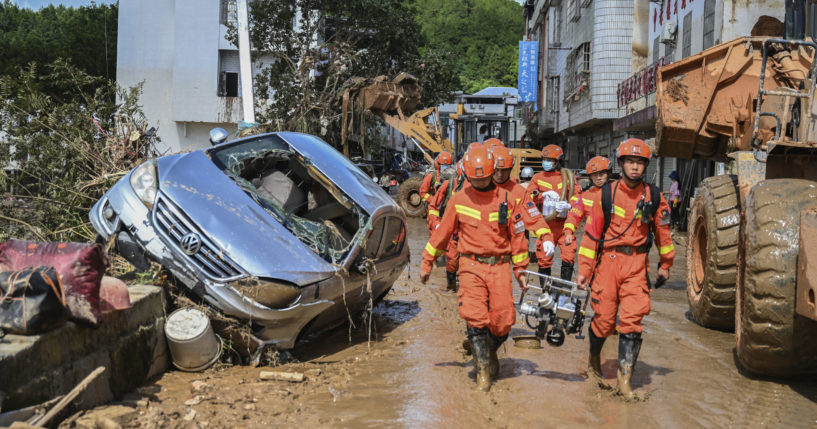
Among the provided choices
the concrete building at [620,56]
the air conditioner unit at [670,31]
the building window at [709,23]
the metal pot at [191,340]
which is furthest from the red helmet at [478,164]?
the air conditioner unit at [670,31]

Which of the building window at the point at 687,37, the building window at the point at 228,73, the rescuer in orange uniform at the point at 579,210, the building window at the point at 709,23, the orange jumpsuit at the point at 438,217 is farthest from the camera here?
the building window at the point at 228,73

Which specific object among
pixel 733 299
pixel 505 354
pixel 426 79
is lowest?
pixel 505 354

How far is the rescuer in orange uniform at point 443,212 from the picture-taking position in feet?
29.9

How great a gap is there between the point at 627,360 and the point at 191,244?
3.16 m

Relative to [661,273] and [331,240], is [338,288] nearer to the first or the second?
[331,240]

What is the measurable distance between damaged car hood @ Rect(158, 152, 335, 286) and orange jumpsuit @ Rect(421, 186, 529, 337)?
96 centimetres

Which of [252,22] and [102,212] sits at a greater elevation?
[252,22]

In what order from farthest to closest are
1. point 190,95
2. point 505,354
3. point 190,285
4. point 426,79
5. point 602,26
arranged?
1. point 190,95
2. point 426,79
3. point 602,26
4. point 505,354
5. point 190,285

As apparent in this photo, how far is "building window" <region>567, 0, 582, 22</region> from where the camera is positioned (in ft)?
97.3

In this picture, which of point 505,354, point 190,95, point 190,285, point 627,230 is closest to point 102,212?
point 190,285

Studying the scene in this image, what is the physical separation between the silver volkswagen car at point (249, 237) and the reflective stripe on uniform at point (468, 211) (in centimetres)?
100

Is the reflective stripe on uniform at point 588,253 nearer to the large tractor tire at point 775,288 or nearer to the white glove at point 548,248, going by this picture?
the white glove at point 548,248

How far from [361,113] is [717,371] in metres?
17.3

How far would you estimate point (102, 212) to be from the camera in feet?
19.1
